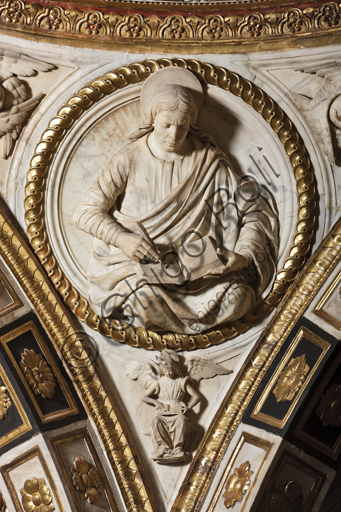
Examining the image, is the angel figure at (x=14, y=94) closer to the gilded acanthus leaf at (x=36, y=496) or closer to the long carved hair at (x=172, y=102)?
the long carved hair at (x=172, y=102)

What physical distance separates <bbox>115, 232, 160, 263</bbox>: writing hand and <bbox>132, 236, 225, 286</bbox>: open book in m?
0.08

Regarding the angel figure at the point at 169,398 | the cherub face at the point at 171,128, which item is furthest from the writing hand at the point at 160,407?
the cherub face at the point at 171,128

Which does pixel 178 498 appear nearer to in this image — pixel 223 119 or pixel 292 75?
pixel 223 119

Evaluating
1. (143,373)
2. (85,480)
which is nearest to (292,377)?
(143,373)

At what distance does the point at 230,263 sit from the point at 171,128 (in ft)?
3.23

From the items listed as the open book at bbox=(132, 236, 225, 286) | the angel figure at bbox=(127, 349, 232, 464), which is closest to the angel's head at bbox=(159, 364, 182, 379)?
the angel figure at bbox=(127, 349, 232, 464)

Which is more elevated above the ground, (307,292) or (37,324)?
(307,292)

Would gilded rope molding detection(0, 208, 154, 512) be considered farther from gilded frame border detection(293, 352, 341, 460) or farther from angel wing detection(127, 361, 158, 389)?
gilded frame border detection(293, 352, 341, 460)

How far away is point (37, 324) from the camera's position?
16.7ft

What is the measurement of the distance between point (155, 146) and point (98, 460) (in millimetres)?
2294

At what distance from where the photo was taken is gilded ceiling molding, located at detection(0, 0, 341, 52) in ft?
16.6

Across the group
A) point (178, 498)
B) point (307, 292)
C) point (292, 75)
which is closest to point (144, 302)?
point (307, 292)

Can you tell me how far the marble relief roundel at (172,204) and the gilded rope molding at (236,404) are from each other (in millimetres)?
116

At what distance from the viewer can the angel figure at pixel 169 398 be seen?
5.08 meters
